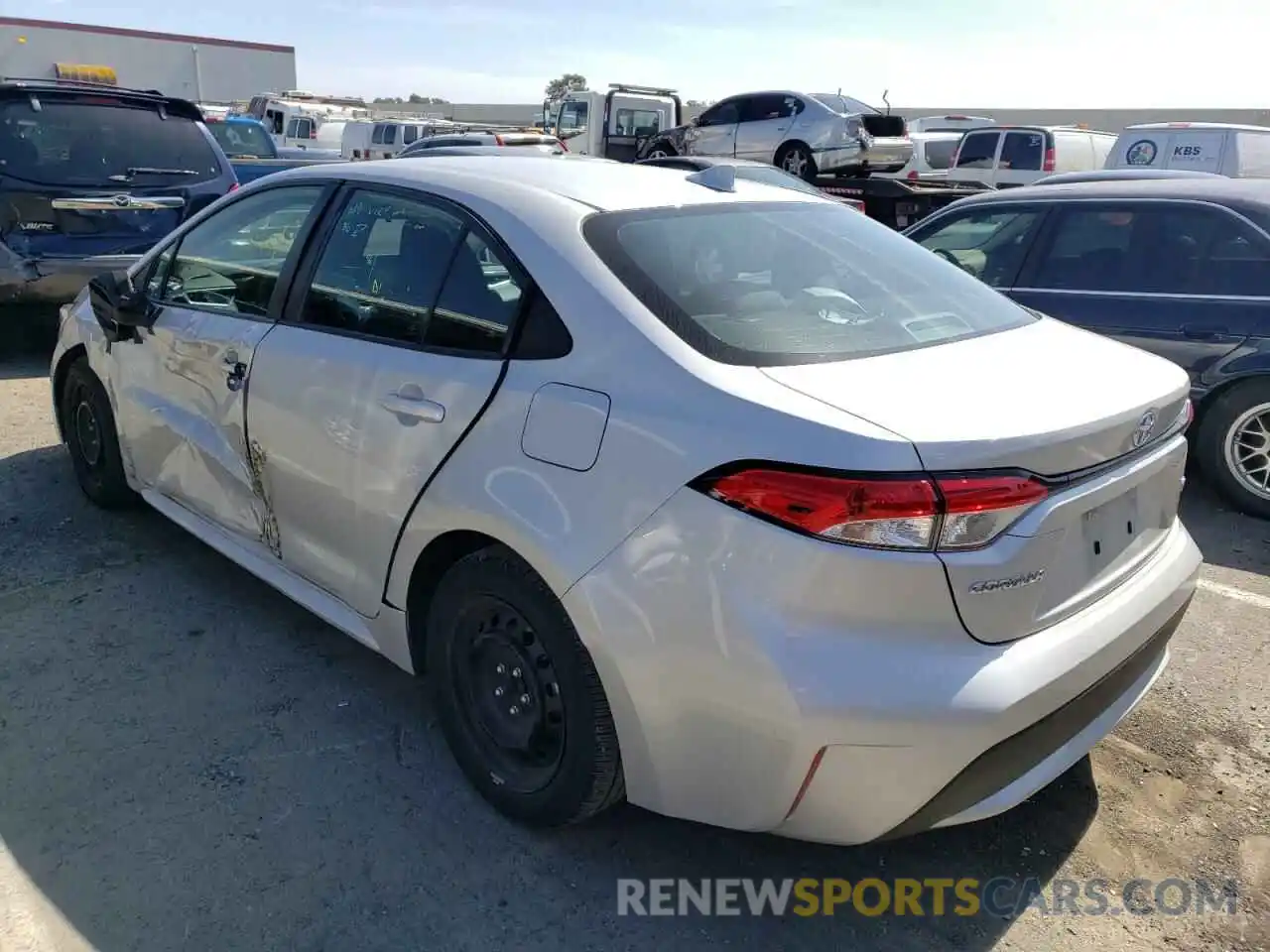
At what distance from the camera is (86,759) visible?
296cm

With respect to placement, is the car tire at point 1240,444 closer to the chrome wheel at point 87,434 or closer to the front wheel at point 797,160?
the chrome wheel at point 87,434

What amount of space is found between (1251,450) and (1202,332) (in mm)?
642

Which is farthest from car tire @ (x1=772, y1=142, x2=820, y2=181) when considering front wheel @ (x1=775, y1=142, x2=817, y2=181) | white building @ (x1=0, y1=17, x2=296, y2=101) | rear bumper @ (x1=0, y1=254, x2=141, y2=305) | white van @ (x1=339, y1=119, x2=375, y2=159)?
white building @ (x1=0, y1=17, x2=296, y2=101)

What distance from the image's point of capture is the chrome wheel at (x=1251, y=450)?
197 inches

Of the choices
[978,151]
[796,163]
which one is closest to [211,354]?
[978,151]

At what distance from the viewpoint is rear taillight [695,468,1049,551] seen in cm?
196

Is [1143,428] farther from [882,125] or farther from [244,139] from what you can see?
[244,139]

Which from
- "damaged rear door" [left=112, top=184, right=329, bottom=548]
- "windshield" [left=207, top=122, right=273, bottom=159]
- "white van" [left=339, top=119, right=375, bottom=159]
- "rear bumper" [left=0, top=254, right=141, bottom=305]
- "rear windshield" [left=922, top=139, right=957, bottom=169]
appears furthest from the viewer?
"white van" [left=339, top=119, right=375, bottom=159]

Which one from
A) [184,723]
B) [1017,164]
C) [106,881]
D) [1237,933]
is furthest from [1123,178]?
[1017,164]

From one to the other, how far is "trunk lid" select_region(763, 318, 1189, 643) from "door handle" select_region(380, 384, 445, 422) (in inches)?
36.6

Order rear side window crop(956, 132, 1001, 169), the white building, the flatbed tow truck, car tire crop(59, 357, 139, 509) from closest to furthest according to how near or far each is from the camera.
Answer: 1. car tire crop(59, 357, 139, 509)
2. rear side window crop(956, 132, 1001, 169)
3. the flatbed tow truck
4. the white building

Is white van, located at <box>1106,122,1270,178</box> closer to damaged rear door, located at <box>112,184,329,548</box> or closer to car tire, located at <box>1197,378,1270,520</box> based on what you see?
car tire, located at <box>1197,378,1270,520</box>

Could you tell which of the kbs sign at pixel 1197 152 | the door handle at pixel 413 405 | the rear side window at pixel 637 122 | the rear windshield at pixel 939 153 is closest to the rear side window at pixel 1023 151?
the rear windshield at pixel 939 153

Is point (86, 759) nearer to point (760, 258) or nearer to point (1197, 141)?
point (760, 258)
